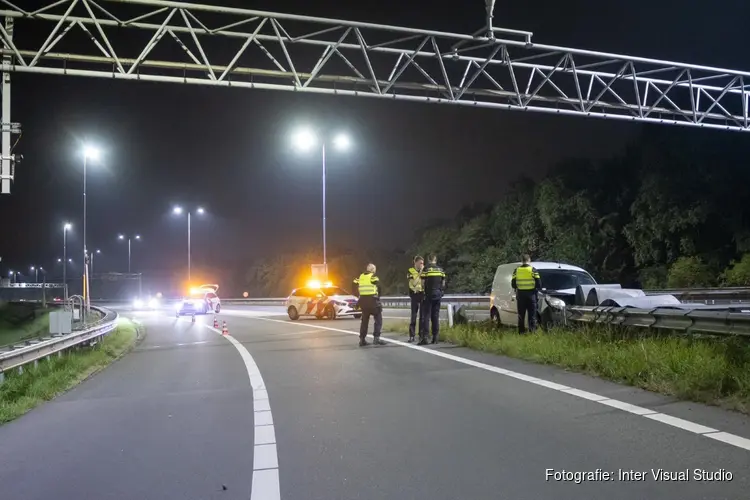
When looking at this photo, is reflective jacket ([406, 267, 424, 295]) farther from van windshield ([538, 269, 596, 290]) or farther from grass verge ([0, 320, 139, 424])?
grass verge ([0, 320, 139, 424])

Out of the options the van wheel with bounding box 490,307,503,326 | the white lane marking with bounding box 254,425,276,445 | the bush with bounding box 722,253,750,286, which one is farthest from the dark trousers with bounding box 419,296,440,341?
the bush with bounding box 722,253,750,286

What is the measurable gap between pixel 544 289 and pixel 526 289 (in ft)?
5.59

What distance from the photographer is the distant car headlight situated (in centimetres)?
1377

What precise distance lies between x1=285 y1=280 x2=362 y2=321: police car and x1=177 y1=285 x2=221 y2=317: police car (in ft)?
30.0

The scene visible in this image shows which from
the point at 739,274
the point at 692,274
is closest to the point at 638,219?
the point at 692,274

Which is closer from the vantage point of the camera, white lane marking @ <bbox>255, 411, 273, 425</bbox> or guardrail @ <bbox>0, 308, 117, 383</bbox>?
white lane marking @ <bbox>255, 411, 273, 425</bbox>

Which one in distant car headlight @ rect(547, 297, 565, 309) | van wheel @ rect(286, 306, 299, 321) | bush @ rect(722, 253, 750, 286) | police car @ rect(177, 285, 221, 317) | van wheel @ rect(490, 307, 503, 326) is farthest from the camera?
police car @ rect(177, 285, 221, 317)

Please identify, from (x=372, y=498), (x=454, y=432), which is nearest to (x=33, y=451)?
(x=372, y=498)

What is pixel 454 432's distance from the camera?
6.48 metres

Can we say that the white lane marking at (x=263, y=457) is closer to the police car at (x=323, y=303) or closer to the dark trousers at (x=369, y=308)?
the dark trousers at (x=369, y=308)

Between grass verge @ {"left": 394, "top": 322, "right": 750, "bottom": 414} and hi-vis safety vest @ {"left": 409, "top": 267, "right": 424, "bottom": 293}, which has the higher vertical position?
hi-vis safety vest @ {"left": 409, "top": 267, "right": 424, "bottom": 293}

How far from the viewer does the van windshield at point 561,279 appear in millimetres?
15359

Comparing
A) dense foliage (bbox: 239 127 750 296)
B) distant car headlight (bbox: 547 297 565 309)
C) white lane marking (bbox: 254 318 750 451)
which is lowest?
white lane marking (bbox: 254 318 750 451)

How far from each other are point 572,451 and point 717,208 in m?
29.0
